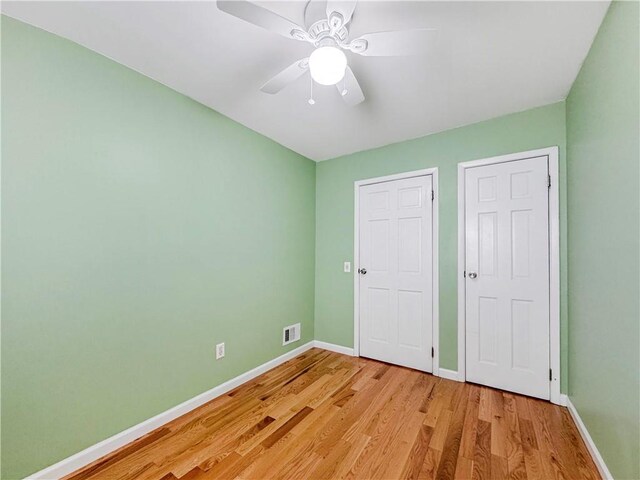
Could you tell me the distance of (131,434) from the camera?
5.57 ft

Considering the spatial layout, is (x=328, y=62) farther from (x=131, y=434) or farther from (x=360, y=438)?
(x=131, y=434)

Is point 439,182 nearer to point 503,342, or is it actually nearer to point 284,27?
point 503,342

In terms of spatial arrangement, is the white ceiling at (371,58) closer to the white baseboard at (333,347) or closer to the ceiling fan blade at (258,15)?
the ceiling fan blade at (258,15)

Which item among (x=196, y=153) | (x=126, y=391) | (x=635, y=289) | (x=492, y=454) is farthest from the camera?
(x=196, y=153)

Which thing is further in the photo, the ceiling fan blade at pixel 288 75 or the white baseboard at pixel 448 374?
the white baseboard at pixel 448 374

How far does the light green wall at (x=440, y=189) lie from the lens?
2.20 meters

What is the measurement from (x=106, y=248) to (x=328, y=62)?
1.64m

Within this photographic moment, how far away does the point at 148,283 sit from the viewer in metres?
1.82

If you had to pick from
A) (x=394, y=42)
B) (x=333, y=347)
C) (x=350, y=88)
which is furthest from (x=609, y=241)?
(x=333, y=347)

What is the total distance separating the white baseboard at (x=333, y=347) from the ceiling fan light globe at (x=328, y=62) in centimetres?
278

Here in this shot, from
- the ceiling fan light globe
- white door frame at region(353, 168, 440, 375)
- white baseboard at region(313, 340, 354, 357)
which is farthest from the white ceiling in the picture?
white baseboard at region(313, 340, 354, 357)

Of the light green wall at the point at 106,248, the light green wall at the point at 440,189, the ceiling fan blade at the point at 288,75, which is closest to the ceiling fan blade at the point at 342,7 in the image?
the ceiling fan blade at the point at 288,75

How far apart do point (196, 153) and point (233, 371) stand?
6.18ft

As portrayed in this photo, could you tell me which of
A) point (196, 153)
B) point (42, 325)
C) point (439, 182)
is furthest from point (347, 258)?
point (42, 325)
